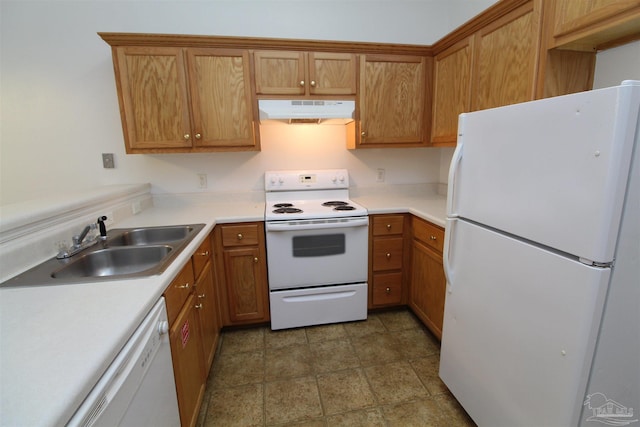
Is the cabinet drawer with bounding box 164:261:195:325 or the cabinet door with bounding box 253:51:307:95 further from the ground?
the cabinet door with bounding box 253:51:307:95

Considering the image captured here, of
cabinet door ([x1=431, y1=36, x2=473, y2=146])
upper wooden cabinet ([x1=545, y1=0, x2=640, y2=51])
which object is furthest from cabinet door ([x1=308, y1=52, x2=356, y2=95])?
upper wooden cabinet ([x1=545, y1=0, x2=640, y2=51])

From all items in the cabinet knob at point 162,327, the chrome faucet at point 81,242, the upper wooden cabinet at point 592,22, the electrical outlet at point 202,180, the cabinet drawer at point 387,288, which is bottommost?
the cabinet drawer at point 387,288

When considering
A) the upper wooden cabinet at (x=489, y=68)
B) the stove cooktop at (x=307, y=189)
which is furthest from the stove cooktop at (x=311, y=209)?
the upper wooden cabinet at (x=489, y=68)

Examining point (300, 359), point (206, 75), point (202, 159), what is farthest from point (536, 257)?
point (202, 159)

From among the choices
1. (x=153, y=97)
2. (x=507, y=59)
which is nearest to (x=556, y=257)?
(x=507, y=59)

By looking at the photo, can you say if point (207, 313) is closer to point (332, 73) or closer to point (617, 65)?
point (332, 73)

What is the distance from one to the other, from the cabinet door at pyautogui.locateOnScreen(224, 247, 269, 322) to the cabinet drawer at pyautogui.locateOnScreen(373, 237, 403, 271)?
0.86 m

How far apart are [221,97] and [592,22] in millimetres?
2027

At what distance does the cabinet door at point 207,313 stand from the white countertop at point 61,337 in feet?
1.21

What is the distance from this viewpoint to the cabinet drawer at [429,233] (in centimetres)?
193

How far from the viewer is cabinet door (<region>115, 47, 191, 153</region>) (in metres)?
2.02

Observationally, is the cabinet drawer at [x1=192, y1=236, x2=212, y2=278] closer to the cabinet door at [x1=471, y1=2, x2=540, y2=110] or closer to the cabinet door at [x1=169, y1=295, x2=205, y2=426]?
the cabinet door at [x1=169, y1=295, x2=205, y2=426]

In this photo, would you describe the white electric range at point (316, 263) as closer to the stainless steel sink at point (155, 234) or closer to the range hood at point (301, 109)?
the stainless steel sink at point (155, 234)

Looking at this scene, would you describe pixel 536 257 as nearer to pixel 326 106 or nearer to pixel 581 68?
pixel 581 68
